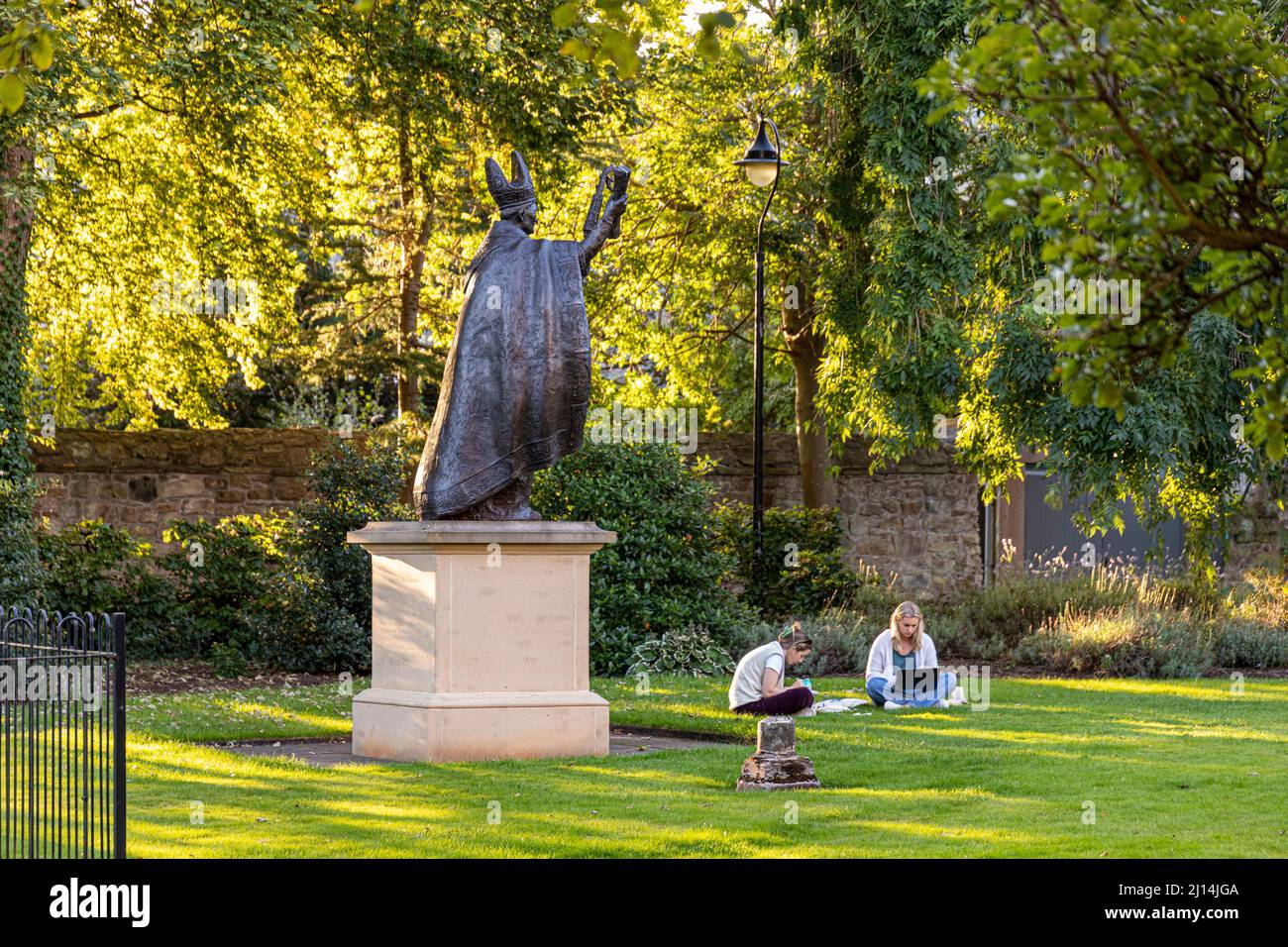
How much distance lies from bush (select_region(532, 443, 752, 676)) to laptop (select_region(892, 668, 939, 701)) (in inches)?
159

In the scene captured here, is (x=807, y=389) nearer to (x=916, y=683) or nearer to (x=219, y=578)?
(x=219, y=578)

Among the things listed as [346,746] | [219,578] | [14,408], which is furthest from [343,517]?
[346,746]

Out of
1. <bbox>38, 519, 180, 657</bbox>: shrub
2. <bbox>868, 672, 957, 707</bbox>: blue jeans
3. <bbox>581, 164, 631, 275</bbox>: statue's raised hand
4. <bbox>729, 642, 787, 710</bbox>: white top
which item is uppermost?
<bbox>581, 164, 631, 275</bbox>: statue's raised hand

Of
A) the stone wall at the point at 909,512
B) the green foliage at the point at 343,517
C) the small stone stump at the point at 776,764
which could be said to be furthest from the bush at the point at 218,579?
the small stone stump at the point at 776,764

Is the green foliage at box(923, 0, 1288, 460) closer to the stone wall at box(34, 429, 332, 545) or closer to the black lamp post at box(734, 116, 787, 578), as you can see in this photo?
the black lamp post at box(734, 116, 787, 578)

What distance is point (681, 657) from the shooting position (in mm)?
17547

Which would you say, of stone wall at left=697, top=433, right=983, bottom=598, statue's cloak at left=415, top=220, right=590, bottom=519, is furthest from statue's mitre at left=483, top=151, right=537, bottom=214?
stone wall at left=697, top=433, right=983, bottom=598

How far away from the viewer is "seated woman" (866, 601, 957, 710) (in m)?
14.2

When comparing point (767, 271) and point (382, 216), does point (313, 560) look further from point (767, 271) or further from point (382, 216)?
point (382, 216)

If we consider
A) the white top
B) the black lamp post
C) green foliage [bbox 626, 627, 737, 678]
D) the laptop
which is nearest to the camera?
the white top

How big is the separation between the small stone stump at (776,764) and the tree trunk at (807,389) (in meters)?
12.3

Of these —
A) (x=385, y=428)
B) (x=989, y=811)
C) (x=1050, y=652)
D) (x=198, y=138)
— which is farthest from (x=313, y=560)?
(x=989, y=811)

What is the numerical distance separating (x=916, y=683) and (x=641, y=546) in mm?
5007

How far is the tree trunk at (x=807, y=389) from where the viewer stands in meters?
22.8
